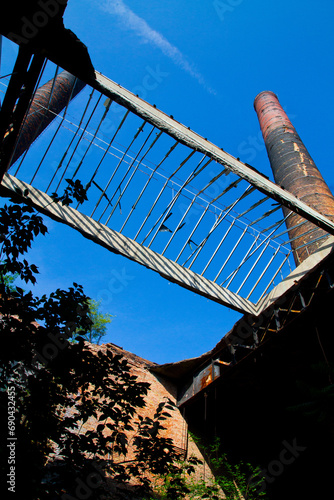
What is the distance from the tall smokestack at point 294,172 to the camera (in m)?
9.99

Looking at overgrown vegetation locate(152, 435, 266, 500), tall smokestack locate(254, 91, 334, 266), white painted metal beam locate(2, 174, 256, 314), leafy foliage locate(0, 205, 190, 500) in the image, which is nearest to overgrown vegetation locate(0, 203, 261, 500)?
leafy foliage locate(0, 205, 190, 500)

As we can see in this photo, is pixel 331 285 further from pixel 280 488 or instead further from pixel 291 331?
pixel 280 488

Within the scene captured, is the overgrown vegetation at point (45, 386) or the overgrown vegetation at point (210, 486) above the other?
the overgrown vegetation at point (45, 386)

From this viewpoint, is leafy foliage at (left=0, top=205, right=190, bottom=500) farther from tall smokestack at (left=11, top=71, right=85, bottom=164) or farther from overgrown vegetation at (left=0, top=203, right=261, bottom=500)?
tall smokestack at (left=11, top=71, right=85, bottom=164)

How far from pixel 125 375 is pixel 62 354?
0.82 m

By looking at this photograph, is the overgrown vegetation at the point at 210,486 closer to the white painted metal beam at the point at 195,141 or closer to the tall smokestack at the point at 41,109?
the white painted metal beam at the point at 195,141

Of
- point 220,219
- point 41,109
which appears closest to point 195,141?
point 220,219

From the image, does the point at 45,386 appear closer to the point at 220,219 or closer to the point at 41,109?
the point at 220,219

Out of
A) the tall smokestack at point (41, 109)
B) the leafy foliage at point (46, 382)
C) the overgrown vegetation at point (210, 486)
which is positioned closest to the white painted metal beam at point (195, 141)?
the leafy foliage at point (46, 382)

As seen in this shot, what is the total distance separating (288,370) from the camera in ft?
28.3

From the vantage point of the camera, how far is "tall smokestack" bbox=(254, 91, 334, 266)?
9.99m

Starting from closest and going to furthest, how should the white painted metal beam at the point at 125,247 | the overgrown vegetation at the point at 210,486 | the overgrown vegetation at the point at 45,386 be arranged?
1. the overgrown vegetation at the point at 45,386
2. the overgrown vegetation at the point at 210,486
3. the white painted metal beam at the point at 125,247

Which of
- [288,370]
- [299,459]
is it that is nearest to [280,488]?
[299,459]

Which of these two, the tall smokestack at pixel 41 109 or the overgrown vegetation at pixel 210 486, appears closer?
the overgrown vegetation at pixel 210 486
